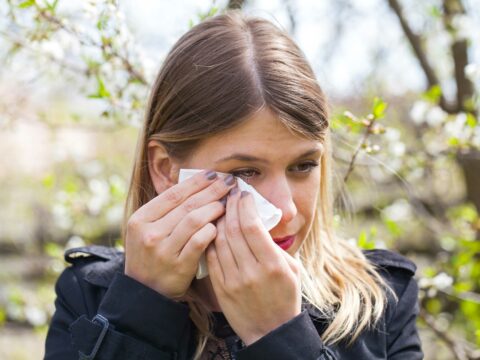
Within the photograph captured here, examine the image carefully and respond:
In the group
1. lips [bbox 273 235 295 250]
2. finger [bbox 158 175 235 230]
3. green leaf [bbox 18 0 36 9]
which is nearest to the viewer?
finger [bbox 158 175 235 230]

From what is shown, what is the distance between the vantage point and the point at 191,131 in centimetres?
204

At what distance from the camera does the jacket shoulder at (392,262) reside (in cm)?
236

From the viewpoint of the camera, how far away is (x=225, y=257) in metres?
1.89

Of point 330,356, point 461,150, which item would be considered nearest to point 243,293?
point 330,356

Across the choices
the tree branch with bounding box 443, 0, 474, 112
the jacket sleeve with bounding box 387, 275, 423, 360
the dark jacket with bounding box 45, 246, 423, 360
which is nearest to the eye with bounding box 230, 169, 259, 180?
the dark jacket with bounding box 45, 246, 423, 360

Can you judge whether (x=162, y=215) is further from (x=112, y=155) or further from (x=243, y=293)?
(x=112, y=155)

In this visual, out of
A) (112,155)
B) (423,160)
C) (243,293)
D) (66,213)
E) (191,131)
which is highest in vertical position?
(191,131)

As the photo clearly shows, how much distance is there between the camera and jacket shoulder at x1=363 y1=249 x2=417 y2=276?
2355 millimetres

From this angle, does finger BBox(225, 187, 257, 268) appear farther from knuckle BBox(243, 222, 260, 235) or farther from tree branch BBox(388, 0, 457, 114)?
tree branch BBox(388, 0, 457, 114)

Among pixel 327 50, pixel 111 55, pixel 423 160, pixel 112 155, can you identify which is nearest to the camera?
pixel 111 55

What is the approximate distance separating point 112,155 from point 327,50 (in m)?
2.63

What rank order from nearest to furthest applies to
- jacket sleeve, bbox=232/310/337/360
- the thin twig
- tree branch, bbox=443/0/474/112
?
1. jacket sleeve, bbox=232/310/337/360
2. the thin twig
3. tree branch, bbox=443/0/474/112

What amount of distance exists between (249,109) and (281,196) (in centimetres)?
26

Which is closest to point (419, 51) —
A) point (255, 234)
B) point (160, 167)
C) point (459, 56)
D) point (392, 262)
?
point (459, 56)
